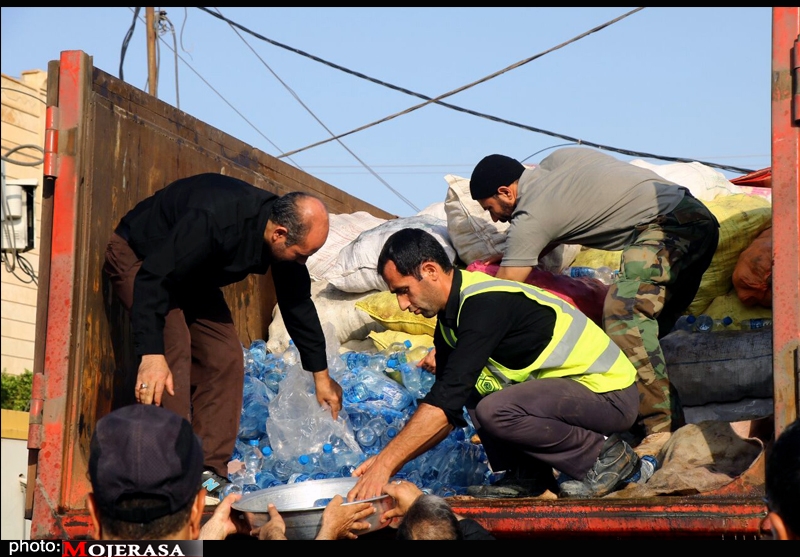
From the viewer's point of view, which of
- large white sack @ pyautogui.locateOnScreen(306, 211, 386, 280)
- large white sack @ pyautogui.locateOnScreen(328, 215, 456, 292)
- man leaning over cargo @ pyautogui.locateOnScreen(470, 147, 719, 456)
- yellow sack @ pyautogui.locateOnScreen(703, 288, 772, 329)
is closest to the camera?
man leaning over cargo @ pyautogui.locateOnScreen(470, 147, 719, 456)

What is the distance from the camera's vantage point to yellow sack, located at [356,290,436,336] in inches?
211

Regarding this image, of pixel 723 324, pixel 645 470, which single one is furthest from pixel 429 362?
pixel 723 324

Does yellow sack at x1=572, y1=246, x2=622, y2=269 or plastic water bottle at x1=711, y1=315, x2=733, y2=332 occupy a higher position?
yellow sack at x1=572, y1=246, x2=622, y2=269

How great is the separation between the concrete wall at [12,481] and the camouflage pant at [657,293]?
6.78 m

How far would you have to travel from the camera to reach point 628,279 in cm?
443

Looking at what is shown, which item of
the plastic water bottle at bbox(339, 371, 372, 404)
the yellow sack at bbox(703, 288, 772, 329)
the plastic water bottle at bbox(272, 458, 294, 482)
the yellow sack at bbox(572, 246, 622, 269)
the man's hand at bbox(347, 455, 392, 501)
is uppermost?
the yellow sack at bbox(572, 246, 622, 269)

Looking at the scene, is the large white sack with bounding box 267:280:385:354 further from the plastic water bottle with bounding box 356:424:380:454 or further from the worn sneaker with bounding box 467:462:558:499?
the worn sneaker with bounding box 467:462:558:499

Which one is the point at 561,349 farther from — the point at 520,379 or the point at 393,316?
the point at 393,316

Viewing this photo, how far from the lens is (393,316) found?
541 centimetres

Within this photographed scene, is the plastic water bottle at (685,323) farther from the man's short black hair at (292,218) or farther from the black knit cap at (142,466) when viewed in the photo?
the black knit cap at (142,466)

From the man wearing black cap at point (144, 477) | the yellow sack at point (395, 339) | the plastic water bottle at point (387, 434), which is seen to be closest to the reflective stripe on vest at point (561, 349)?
A: the plastic water bottle at point (387, 434)

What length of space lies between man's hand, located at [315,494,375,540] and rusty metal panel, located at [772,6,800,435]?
119 centimetres

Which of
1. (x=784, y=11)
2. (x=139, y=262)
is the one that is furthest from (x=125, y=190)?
(x=784, y=11)

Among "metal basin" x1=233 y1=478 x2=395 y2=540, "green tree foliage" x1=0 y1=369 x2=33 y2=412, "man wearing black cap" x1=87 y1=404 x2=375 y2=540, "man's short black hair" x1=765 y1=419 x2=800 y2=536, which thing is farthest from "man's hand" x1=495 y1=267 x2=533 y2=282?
"green tree foliage" x1=0 y1=369 x2=33 y2=412
